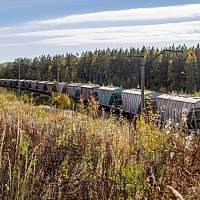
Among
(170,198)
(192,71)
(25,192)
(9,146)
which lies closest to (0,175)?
(25,192)

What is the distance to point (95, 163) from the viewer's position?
5.48 metres

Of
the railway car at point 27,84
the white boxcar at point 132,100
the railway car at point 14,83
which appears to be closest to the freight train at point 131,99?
the white boxcar at point 132,100

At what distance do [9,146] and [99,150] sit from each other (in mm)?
1160

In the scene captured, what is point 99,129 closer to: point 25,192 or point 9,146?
point 9,146

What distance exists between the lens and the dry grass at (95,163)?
404cm

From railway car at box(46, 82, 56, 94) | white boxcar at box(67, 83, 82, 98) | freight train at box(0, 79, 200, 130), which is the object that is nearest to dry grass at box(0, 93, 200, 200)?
freight train at box(0, 79, 200, 130)

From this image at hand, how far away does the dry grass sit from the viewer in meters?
4.04

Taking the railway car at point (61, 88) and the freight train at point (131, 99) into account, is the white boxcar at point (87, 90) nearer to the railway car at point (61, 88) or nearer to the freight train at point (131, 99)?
the freight train at point (131, 99)

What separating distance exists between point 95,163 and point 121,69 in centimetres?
11238

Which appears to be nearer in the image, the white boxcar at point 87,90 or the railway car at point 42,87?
the white boxcar at point 87,90

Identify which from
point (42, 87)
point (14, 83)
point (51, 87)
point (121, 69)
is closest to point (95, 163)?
point (51, 87)

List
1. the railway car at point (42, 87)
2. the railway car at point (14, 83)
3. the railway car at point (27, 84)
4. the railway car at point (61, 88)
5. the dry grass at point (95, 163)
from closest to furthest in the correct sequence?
the dry grass at point (95, 163) < the railway car at point (61, 88) < the railway car at point (42, 87) < the railway car at point (27, 84) < the railway car at point (14, 83)

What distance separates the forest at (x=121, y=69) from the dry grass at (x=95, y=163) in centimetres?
6355

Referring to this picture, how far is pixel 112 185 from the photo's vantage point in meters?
4.17
